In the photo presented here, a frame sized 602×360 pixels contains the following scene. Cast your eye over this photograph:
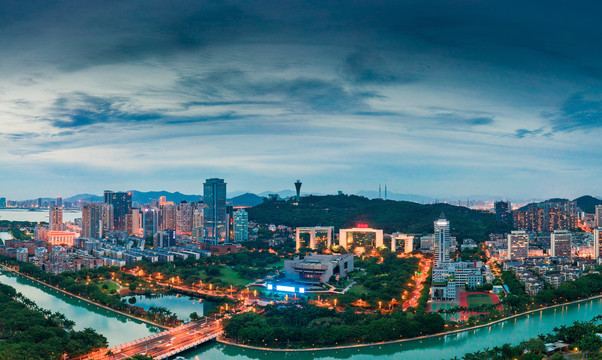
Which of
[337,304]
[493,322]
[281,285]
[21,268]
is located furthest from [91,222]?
[493,322]

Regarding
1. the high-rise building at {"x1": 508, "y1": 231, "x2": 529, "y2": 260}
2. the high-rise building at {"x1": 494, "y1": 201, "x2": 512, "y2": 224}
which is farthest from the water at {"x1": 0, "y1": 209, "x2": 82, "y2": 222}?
the high-rise building at {"x1": 508, "y1": 231, "x2": 529, "y2": 260}

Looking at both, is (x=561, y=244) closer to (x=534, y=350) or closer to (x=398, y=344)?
(x=398, y=344)

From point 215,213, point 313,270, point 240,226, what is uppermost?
point 215,213

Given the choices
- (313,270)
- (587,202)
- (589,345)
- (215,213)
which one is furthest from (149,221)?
(587,202)

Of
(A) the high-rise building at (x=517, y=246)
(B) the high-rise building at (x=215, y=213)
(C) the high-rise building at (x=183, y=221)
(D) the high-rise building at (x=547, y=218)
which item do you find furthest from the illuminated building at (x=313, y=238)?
(D) the high-rise building at (x=547, y=218)

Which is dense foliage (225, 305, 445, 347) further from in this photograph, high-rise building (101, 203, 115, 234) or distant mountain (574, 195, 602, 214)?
distant mountain (574, 195, 602, 214)

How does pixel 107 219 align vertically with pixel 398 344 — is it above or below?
above

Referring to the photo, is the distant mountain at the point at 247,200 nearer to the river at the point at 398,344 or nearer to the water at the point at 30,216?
the water at the point at 30,216
